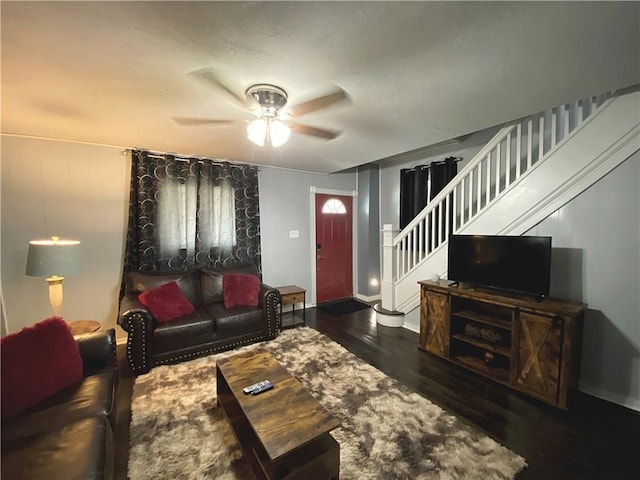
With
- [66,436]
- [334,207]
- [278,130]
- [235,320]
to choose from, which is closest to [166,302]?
[235,320]

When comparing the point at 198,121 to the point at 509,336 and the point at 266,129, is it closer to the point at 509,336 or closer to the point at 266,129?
the point at 266,129

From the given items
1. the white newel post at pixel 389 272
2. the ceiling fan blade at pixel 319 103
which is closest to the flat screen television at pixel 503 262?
the white newel post at pixel 389 272

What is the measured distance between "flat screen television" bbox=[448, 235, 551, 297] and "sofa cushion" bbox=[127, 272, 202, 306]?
3032 millimetres

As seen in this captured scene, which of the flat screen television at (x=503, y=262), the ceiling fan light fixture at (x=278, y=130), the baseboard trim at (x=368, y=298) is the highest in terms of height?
the ceiling fan light fixture at (x=278, y=130)

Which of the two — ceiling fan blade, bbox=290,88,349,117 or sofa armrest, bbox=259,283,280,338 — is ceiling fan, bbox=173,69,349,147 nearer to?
ceiling fan blade, bbox=290,88,349,117

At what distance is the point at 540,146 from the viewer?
2.53 meters

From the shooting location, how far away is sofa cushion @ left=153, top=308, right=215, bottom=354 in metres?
2.68

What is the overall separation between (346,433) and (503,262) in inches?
79.1

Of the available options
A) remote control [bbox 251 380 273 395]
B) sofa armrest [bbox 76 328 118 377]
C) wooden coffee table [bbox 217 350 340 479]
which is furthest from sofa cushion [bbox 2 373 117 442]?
remote control [bbox 251 380 273 395]

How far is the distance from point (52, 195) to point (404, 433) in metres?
4.14

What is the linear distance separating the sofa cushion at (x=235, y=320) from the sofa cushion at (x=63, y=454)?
63.3 inches

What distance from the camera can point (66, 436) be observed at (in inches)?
50.4

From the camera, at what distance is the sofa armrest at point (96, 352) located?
1.91 metres

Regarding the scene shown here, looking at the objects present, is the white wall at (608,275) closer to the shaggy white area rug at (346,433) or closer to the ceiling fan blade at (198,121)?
the shaggy white area rug at (346,433)
